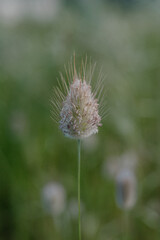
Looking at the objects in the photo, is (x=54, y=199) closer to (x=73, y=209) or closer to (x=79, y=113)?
(x=73, y=209)

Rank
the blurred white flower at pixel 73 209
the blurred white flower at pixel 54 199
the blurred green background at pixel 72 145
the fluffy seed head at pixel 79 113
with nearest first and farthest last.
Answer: the fluffy seed head at pixel 79 113 → the blurred white flower at pixel 54 199 → the blurred white flower at pixel 73 209 → the blurred green background at pixel 72 145

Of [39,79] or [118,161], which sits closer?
[118,161]

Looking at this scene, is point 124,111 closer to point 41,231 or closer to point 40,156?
point 40,156

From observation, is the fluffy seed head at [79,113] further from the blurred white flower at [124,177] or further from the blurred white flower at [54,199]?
the blurred white flower at [54,199]

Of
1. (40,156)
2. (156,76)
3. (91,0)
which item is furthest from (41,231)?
(91,0)

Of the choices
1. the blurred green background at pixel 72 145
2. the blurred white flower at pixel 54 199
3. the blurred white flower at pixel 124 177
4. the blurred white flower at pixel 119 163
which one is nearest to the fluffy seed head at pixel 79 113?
the blurred white flower at pixel 124 177
